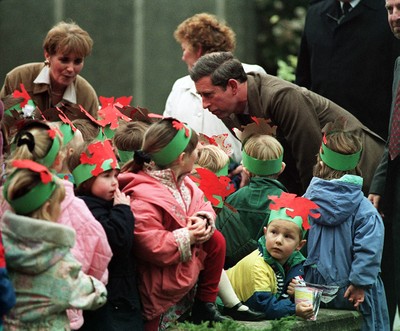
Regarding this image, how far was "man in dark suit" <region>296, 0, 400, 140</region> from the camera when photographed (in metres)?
9.65

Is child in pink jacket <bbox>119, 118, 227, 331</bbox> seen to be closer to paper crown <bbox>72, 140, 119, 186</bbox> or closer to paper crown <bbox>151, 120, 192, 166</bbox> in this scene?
paper crown <bbox>151, 120, 192, 166</bbox>

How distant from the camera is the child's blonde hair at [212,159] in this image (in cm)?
801

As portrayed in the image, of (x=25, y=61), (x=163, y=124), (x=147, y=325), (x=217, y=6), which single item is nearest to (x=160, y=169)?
(x=163, y=124)

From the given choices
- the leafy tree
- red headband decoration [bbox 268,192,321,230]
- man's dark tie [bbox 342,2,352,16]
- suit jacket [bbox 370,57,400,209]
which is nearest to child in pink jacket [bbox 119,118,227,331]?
red headband decoration [bbox 268,192,321,230]

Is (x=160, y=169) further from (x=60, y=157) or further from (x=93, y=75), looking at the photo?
(x=93, y=75)

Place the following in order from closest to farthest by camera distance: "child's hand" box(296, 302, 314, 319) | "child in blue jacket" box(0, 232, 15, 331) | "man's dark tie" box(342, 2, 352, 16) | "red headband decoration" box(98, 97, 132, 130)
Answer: "child in blue jacket" box(0, 232, 15, 331), "child's hand" box(296, 302, 314, 319), "red headband decoration" box(98, 97, 132, 130), "man's dark tie" box(342, 2, 352, 16)

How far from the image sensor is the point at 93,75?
13914mm

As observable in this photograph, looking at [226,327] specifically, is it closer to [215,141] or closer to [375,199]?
[215,141]

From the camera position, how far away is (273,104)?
8.62 m

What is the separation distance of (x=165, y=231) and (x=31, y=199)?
107 cm

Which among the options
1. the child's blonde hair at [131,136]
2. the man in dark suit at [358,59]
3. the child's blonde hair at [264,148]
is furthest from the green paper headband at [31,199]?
the man in dark suit at [358,59]

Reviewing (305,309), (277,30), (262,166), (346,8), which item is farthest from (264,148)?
(277,30)

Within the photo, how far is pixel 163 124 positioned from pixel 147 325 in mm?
1043

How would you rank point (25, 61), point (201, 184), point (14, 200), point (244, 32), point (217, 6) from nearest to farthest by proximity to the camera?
point (14, 200)
point (201, 184)
point (25, 61)
point (217, 6)
point (244, 32)
